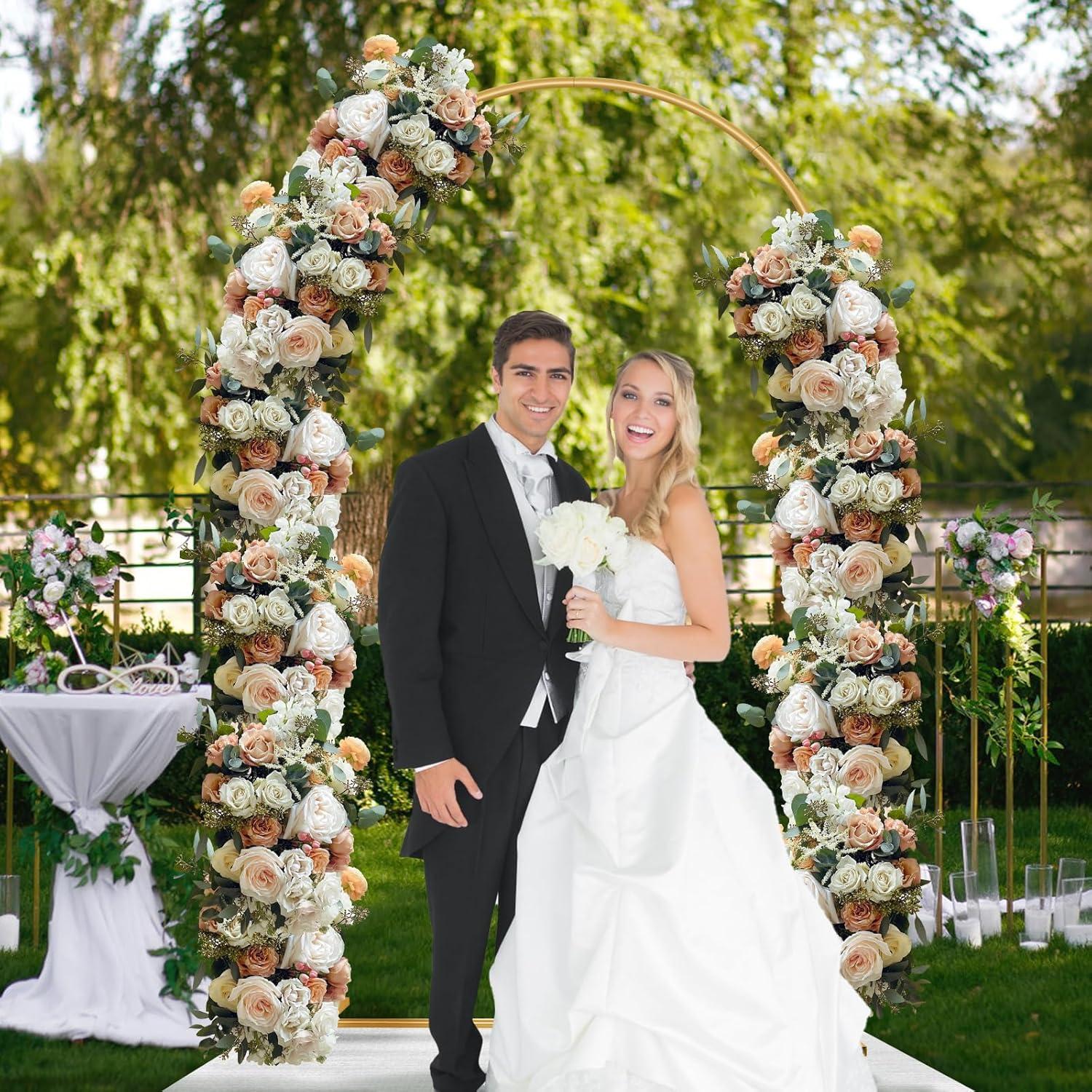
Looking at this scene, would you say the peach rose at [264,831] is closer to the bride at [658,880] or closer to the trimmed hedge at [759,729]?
the bride at [658,880]

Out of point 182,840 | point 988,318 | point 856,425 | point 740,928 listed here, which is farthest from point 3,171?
point 740,928

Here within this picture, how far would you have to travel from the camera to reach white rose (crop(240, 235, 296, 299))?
14.6 feet

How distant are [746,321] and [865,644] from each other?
1.13 m

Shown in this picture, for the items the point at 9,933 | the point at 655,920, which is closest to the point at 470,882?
the point at 655,920

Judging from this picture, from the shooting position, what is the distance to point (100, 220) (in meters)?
10.7

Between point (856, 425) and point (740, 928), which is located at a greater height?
point (856, 425)

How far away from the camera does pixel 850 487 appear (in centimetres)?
470

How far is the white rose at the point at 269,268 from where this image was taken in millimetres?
4457

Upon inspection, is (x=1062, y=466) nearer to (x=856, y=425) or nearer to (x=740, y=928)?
(x=856, y=425)

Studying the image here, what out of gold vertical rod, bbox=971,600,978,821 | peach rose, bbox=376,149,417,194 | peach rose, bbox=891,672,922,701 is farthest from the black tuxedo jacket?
gold vertical rod, bbox=971,600,978,821

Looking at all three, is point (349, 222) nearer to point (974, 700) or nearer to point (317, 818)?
point (317, 818)

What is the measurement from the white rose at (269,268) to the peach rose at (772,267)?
1.50 metres

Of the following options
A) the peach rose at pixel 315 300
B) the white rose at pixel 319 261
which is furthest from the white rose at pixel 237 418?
the white rose at pixel 319 261

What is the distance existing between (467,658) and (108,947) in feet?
7.34
